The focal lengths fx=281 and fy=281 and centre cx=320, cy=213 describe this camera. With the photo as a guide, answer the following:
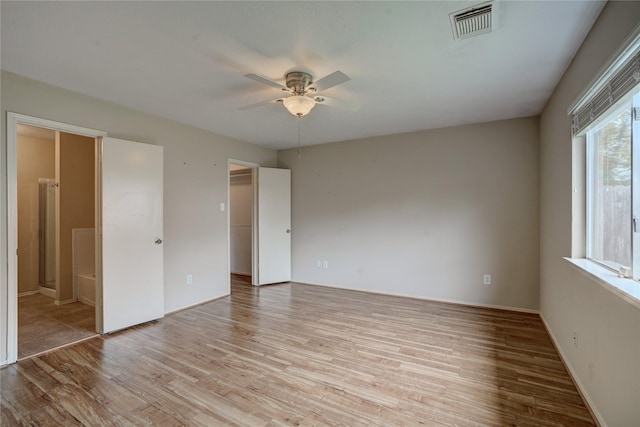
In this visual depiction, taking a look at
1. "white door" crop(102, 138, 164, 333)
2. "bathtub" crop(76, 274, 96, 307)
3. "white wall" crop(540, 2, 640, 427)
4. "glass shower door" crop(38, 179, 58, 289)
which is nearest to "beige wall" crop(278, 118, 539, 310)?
"white wall" crop(540, 2, 640, 427)

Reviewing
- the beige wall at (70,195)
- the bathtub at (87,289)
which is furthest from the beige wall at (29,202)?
the bathtub at (87,289)

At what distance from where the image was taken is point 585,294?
6.16ft

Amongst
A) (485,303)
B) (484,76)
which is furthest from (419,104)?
(485,303)

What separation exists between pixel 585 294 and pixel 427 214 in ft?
7.36

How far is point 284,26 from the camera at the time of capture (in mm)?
1750

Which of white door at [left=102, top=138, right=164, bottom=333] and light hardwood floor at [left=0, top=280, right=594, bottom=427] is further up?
white door at [left=102, top=138, right=164, bottom=333]

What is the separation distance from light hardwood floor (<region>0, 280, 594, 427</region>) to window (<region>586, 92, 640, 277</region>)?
39.1 inches

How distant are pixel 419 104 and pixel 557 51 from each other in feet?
3.97

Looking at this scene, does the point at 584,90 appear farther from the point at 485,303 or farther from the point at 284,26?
the point at 485,303

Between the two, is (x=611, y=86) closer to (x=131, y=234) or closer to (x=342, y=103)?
(x=342, y=103)

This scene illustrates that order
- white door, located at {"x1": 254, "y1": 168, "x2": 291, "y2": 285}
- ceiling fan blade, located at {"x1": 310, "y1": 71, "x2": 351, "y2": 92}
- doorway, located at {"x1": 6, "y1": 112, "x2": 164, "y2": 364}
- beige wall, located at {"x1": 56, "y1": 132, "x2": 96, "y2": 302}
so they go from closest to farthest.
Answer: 1. ceiling fan blade, located at {"x1": 310, "y1": 71, "x2": 351, "y2": 92}
2. doorway, located at {"x1": 6, "y1": 112, "x2": 164, "y2": 364}
3. beige wall, located at {"x1": 56, "y1": 132, "x2": 96, "y2": 302}
4. white door, located at {"x1": 254, "y1": 168, "x2": 291, "y2": 285}

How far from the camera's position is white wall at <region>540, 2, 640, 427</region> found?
135 centimetres

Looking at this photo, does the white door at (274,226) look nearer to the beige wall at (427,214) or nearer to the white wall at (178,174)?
the beige wall at (427,214)

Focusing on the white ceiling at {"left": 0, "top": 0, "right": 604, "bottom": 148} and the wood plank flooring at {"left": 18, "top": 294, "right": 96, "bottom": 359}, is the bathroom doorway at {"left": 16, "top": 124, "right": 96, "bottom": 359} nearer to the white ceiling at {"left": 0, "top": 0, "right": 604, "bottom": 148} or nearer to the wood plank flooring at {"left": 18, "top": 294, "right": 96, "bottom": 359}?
the wood plank flooring at {"left": 18, "top": 294, "right": 96, "bottom": 359}
